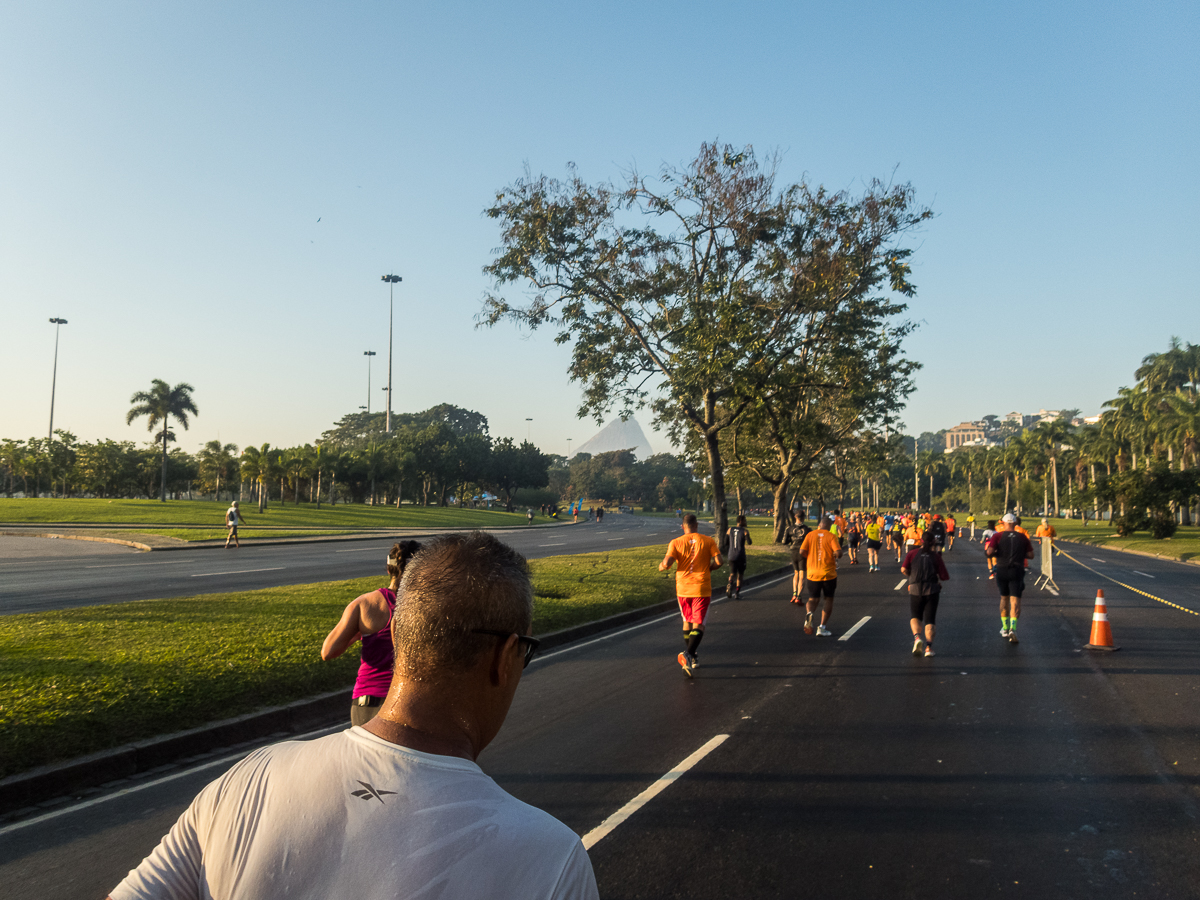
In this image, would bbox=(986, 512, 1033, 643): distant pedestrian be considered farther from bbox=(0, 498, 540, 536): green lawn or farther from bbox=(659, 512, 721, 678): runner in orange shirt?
bbox=(0, 498, 540, 536): green lawn

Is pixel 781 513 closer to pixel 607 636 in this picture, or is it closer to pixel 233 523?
pixel 233 523

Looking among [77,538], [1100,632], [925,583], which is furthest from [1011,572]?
[77,538]

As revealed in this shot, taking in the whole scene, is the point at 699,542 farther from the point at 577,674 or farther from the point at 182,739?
the point at 182,739

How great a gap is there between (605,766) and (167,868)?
4.92 metres

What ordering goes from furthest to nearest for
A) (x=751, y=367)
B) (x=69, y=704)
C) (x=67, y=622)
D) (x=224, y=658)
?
(x=751, y=367) < (x=67, y=622) < (x=224, y=658) < (x=69, y=704)

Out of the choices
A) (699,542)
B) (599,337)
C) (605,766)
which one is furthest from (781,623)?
(599,337)

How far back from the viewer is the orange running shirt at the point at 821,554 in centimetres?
1210

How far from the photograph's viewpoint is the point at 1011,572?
12.2 meters

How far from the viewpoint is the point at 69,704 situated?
6.54 meters

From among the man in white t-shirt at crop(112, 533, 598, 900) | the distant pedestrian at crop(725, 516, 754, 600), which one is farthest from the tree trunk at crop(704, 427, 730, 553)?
the man in white t-shirt at crop(112, 533, 598, 900)

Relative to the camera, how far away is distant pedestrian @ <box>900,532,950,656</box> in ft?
35.2

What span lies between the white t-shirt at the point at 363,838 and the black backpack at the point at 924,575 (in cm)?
1022

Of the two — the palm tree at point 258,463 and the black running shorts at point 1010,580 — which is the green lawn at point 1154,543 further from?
the palm tree at point 258,463

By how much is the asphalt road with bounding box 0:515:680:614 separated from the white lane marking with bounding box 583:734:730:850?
1140cm
